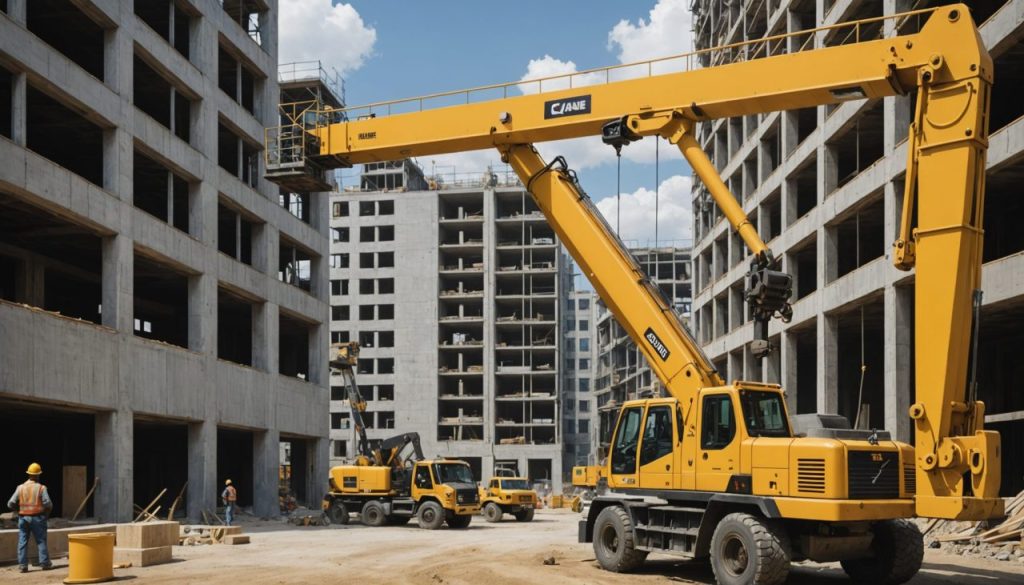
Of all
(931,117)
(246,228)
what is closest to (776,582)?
(931,117)

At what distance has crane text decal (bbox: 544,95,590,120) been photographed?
2020cm

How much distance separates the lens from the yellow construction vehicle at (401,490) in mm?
35750

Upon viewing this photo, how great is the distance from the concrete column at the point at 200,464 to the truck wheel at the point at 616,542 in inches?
1000

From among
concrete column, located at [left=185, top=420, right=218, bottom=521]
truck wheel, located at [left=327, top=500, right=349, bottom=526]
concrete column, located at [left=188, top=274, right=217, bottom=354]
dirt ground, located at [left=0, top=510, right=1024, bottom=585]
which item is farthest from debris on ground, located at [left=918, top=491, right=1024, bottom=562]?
concrete column, located at [left=188, top=274, right=217, bottom=354]

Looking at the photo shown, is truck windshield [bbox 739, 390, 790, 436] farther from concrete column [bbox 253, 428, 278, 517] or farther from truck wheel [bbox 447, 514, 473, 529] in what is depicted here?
concrete column [bbox 253, 428, 278, 517]

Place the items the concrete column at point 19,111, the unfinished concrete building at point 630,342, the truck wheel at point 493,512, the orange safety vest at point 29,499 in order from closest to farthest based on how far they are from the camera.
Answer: the orange safety vest at point 29,499
the concrete column at point 19,111
the truck wheel at point 493,512
the unfinished concrete building at point 630,342

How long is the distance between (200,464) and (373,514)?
26.6ft

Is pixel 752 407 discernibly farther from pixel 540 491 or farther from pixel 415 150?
pixel 540 491

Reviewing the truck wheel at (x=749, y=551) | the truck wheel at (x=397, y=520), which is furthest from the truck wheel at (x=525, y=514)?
the truck wheel at (x=749, y=551)

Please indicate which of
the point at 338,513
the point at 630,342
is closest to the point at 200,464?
the point at 338,513

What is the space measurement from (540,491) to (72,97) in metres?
58.7

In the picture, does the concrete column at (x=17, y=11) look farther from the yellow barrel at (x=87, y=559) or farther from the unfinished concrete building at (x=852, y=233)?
the unfinished concrete building at (x=852, y=233)

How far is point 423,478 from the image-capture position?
36438mm

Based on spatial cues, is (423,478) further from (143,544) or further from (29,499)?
(29,499)
